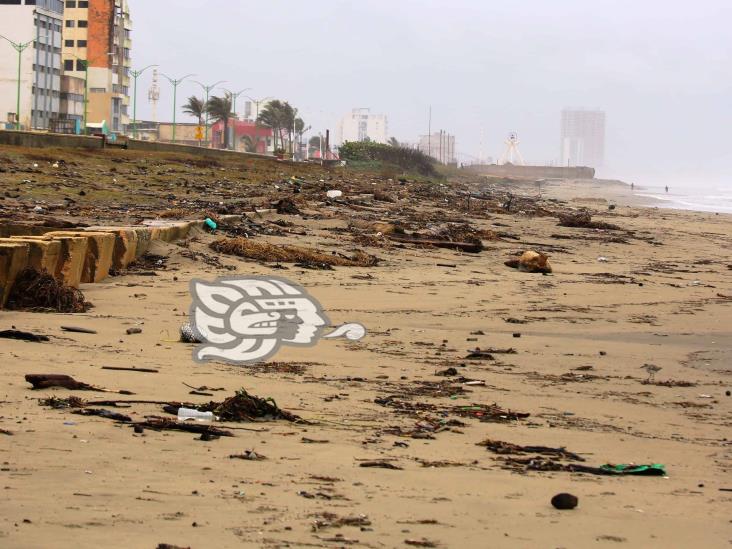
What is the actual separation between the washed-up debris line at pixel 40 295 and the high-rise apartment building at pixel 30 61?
3055 inches

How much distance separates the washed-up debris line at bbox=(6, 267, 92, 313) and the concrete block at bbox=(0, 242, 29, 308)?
0.20 feet

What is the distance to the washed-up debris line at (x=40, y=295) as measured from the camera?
927cm

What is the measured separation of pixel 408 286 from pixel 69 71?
100810mm

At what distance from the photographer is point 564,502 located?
4.21 metres

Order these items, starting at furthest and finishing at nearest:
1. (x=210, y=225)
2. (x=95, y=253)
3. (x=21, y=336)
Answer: (x=210, y=225) < (x=95, y=253) < (x=21, y=336)

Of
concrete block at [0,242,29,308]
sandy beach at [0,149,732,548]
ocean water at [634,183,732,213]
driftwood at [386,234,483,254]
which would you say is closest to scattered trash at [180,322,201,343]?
sandy beach at [0,149,732,548]

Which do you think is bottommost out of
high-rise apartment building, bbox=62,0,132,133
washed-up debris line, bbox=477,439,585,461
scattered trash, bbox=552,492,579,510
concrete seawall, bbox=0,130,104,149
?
washed-up debris line, bbox=477,439,585,461

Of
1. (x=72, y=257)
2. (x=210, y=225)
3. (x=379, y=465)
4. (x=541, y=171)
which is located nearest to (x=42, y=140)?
(x=210, y=225)

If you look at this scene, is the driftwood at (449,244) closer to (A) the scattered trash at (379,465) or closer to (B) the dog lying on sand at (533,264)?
(B) the dog lying on sand at (533,264)

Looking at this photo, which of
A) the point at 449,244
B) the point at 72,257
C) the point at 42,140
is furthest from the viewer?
the point at 42,140

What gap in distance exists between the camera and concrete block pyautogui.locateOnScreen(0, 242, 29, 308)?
9180 mm

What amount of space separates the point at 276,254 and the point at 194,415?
8929 millimetres

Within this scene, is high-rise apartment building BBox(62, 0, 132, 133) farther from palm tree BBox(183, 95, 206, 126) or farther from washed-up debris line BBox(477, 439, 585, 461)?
washed-up debris line BBox(477, 439, 585, 461)

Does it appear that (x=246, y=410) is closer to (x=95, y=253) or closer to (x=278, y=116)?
(x=95, y=253)
